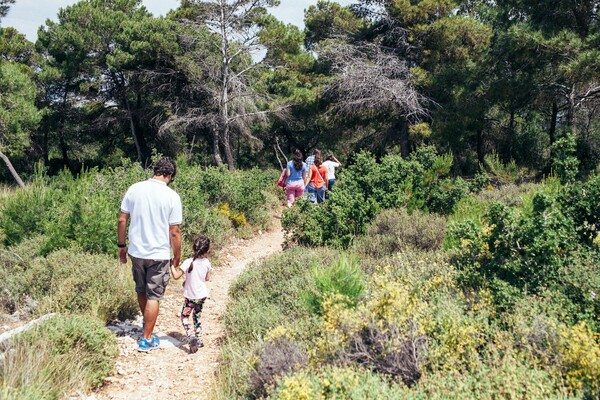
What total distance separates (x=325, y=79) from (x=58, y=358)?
15.4m

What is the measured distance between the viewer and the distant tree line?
13.8 metres

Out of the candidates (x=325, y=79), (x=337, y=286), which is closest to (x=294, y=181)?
(x=337, y=286)

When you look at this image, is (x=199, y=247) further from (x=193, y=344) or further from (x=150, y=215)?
(x=193, y=344)

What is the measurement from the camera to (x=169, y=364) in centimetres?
475

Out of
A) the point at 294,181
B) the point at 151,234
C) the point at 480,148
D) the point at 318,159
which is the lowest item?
the point at 480,148

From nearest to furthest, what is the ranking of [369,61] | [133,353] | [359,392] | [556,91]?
1. [359,392]
2. [133,353]
3. [556,91]
4. [369,61]

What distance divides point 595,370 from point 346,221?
5.21 meters

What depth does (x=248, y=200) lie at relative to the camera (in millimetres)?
11555

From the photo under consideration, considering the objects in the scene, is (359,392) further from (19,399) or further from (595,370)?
(19,399)

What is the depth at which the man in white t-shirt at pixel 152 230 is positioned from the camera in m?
4.65

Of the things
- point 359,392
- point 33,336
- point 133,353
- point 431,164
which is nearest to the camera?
point 359,392

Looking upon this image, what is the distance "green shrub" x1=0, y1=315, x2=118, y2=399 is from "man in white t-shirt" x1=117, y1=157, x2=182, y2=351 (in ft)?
1.77

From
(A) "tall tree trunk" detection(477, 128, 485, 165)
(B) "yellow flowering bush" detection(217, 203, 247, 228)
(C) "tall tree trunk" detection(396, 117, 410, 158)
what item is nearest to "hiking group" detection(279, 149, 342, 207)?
(B) "yellow flowering bush" detection(217, 203, 247, 228)

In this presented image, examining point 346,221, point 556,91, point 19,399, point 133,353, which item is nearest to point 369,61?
point 556,91
